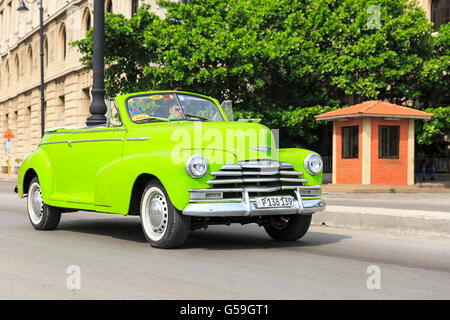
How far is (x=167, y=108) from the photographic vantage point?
8523mm

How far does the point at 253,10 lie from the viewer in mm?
28656

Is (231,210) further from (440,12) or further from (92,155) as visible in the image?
(440,12)

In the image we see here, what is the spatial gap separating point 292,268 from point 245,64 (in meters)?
20.5

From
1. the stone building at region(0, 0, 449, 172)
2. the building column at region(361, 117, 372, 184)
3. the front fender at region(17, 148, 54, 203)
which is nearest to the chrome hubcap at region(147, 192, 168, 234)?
the front fender at region(17, 148, 54, 203)

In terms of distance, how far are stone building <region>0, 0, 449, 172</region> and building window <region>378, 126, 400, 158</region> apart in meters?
11.8

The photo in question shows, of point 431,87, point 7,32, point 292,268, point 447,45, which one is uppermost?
point 7,32

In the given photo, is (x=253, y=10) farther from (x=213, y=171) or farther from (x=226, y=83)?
(x=213, y=171)

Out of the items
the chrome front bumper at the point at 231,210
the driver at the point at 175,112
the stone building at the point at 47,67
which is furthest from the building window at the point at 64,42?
the chrome front bumper at the point at 231,210

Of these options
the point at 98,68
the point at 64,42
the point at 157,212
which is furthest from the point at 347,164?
the point at 64,42

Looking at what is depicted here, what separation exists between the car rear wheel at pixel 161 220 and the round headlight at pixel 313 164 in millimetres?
1621

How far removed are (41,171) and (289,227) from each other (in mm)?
3791

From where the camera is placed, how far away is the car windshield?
844 centimetres

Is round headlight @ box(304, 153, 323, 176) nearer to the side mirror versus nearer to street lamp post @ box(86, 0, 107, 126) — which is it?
the side mirror
